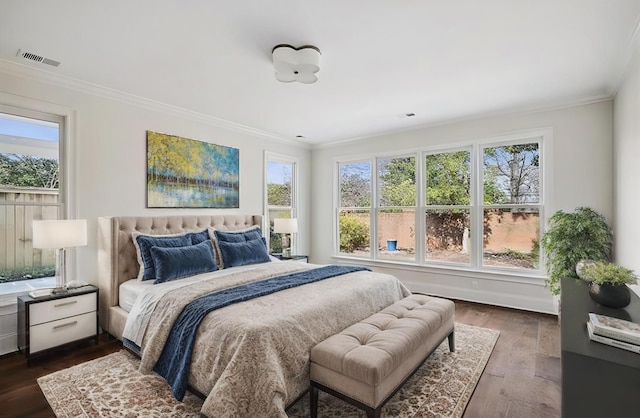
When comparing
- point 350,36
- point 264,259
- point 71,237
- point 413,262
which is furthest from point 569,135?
point 71,237

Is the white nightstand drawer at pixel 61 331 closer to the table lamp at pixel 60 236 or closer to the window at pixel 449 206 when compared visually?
the table lamp at pixel 60 236

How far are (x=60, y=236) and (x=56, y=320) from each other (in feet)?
2.53

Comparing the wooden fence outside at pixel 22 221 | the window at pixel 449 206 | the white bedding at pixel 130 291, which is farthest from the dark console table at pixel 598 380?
the wooden fence outside at pixel 22 221

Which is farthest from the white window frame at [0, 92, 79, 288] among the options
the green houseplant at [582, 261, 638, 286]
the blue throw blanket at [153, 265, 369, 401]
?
the green houseplant at [582, 261, 638, 286]

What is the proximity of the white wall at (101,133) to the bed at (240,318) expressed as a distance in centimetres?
26

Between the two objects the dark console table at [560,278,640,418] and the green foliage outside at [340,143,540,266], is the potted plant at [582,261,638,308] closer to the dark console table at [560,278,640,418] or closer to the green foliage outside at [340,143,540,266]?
the dark console table at [560,278,640,418]

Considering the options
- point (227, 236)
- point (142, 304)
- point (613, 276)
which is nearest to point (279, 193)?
point (227, 236)

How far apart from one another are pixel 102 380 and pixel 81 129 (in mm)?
2476

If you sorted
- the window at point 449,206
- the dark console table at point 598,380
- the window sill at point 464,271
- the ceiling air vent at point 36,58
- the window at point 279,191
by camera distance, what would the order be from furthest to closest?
the window at point 279,191 → the window at point 449,206 → the window sill at point 464,271 → the ceiling air vent at point 36,58 → the dark console table at point 598,380

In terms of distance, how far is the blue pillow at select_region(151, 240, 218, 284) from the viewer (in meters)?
3.21

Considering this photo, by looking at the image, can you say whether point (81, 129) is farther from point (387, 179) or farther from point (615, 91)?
point (615, 91)

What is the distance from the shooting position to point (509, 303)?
14.4 ft

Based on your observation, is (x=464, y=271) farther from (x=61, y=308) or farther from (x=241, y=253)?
(x=61, y=308)

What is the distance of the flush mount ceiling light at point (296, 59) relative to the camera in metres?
2.57
